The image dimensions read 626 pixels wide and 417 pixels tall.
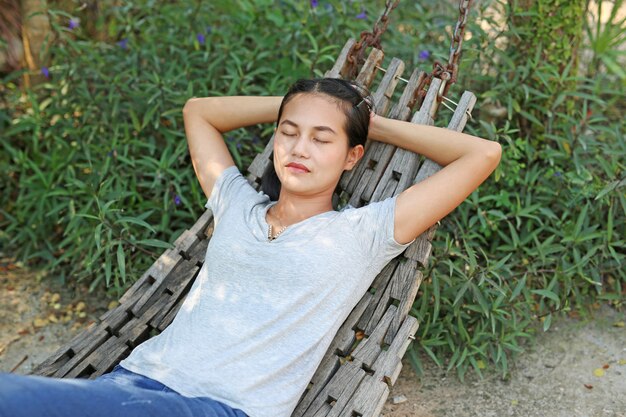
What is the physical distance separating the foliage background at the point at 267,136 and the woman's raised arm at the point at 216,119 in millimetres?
496

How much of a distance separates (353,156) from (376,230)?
0.42m

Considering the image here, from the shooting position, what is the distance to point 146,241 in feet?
11.7

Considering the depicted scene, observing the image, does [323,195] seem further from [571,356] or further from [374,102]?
[571,356]

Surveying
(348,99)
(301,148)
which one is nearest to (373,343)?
(301,148)

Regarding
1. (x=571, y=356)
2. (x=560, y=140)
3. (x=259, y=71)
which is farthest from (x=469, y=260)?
(x=259, y=71)

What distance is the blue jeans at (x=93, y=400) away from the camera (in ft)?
7.14

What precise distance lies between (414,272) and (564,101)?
1820 millimetres

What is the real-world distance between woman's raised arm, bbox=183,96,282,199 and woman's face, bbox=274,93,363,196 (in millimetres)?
389

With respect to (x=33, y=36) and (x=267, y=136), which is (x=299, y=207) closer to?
(x=267, y=136)

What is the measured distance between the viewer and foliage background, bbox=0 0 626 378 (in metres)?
3.60

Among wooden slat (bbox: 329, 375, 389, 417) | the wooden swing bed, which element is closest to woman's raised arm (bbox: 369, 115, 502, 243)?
the wooden swing bed

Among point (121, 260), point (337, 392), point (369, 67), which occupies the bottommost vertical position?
point (121, 260)

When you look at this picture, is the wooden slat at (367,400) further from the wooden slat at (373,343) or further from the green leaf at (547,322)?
the green leaf at (547,322)

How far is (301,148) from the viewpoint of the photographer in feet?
9.12
